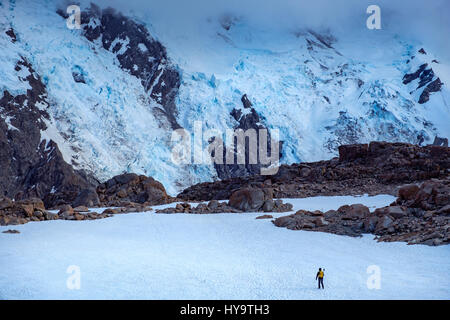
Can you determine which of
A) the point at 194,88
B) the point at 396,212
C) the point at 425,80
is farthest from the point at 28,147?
the point at 425,80

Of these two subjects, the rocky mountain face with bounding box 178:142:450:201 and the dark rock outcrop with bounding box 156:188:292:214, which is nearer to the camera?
the dark rock outcrop with bounding box 156:188:292:214

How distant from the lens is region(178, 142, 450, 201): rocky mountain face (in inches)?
830

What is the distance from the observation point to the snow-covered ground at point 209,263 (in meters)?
7.51

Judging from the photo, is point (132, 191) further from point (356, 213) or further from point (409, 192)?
point (409, 192)

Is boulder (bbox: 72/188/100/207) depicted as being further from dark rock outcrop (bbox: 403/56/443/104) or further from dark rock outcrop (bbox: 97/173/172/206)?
dark rock outcrop (bbox: 403/56/443/104)

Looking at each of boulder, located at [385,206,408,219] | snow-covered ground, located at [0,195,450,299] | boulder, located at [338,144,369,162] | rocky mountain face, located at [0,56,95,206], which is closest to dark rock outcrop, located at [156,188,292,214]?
snow-covered ground, located at [0,195,450,299]

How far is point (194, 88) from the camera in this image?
54844mm

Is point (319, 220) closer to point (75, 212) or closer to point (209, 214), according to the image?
point (209, 214)

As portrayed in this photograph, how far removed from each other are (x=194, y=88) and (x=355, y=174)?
35.2m

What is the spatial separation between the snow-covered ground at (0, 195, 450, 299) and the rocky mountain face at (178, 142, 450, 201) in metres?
8.03

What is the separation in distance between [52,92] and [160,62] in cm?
1921

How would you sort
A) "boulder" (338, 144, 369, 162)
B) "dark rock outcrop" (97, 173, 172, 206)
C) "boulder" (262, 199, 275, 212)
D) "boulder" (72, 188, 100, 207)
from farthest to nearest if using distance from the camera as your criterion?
"boulder" (338, 144, 369, 162), "dark rock outcrop" (97, 173, 172, 206), "boulder" (72, 188, 100, 207), "boulder" (262, 199, 275, 212)

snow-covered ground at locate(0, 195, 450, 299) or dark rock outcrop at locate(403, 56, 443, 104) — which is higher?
dark rock outcrop at locate(403, 56, 443, 104)
